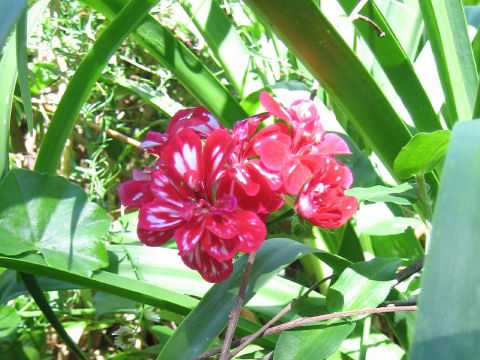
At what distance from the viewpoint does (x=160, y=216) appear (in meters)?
0.51

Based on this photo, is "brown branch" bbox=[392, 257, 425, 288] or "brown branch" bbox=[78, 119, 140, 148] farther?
"brown branch" bbox=[78, 119, 140, 148]

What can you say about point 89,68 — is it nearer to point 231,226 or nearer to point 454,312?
point 231,226

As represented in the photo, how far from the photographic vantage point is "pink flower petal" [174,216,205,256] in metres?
0.48

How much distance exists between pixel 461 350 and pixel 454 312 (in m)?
0.02

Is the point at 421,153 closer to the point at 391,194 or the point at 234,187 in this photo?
the point at 391,194

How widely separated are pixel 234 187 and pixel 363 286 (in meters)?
0.18

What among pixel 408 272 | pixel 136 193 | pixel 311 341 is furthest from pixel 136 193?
pixel 408 272

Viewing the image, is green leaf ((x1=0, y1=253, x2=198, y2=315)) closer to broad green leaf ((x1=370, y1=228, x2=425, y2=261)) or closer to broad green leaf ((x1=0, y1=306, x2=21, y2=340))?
broad green leaf ((x1=0, y1=306, x2=21, y2=340))

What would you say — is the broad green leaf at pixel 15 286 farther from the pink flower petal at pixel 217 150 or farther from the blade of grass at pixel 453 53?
the blade of grass at pixel 453 53

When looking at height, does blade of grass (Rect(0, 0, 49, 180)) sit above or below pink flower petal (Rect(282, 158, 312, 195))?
above

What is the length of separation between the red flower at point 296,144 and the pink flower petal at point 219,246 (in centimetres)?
7

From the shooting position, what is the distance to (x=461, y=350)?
0.88 ft

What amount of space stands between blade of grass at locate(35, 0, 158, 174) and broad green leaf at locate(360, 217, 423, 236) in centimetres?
36

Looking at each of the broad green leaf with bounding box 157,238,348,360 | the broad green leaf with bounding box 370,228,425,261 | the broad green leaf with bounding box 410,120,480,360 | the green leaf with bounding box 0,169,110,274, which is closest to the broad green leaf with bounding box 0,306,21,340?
the green leaf with bounding box 0,169,110,274
